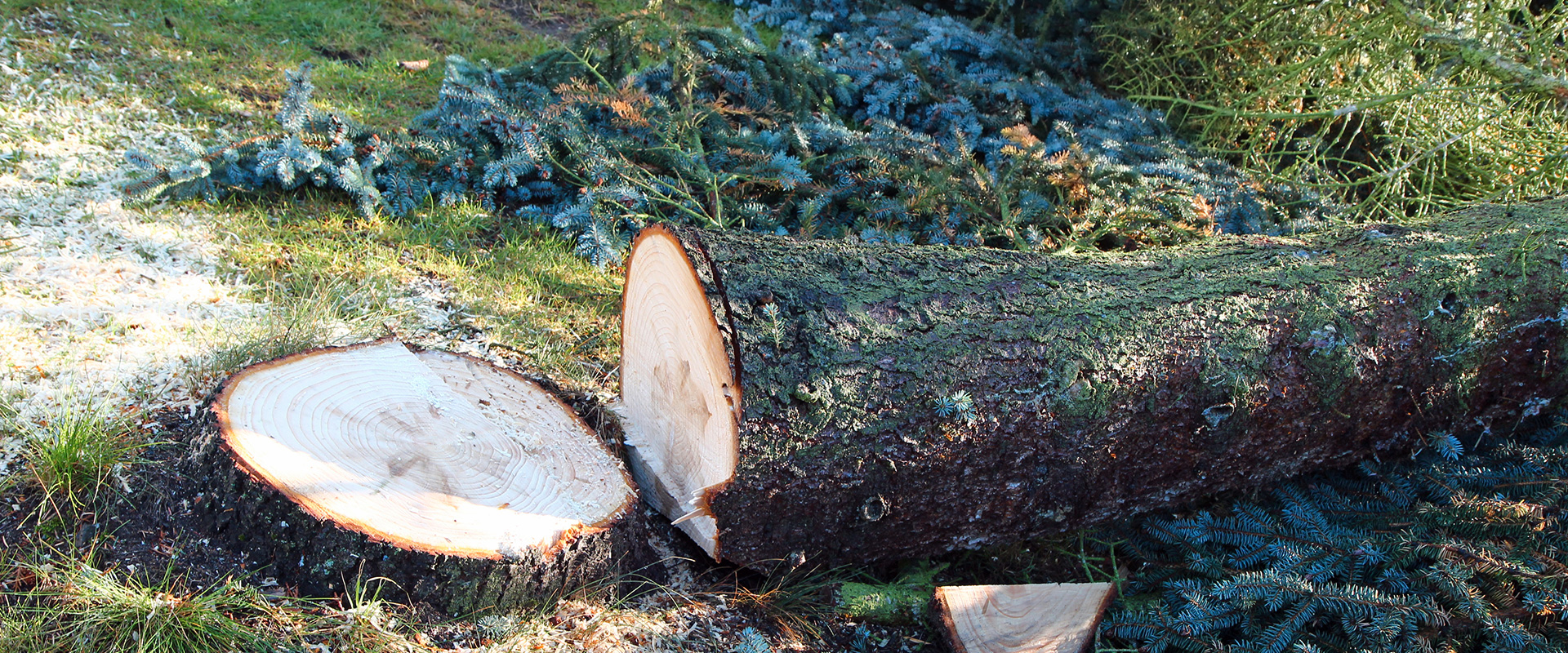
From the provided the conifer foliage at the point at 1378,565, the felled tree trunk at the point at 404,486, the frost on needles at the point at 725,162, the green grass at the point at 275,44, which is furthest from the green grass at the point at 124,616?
the green grass at the point at 275,44

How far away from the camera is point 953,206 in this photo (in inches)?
130

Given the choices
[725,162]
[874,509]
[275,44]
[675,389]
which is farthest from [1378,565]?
[275,44]

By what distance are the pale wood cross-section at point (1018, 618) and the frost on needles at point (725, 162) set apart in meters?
1.42

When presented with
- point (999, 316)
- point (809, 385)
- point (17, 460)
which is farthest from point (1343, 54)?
point (17, 460)

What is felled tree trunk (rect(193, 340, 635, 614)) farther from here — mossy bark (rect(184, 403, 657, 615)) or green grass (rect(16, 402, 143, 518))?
green grass (rect(16, 402, 143, 518))

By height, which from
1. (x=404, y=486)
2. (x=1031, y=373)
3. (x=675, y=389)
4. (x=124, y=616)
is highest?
(x=1031, y=373)

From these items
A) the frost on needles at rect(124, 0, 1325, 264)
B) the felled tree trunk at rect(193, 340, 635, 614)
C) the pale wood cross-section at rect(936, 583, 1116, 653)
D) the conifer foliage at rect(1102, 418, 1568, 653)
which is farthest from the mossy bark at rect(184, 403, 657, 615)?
the frost on needles at rect(124, 0, 1325, 264)

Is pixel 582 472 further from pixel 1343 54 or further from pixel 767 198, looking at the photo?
pixel 1343 54

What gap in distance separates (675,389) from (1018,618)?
3.26ft

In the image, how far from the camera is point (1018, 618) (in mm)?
2057

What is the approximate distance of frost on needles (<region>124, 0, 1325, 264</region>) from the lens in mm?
3203

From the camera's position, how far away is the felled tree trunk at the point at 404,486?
1.73 meters

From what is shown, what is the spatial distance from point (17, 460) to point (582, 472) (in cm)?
129

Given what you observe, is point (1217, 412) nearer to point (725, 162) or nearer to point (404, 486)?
point (404, 486)
